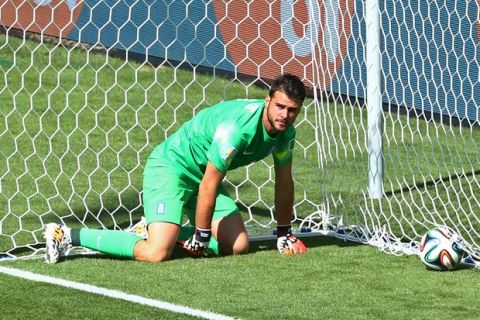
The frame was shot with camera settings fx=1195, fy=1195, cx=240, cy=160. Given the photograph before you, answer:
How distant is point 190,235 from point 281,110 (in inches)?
41.9

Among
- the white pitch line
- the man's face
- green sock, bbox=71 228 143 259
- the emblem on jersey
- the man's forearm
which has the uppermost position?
the man's face

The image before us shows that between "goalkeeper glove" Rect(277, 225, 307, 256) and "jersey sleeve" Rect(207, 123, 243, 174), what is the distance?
0.68m

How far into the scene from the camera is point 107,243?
6613 millimetres

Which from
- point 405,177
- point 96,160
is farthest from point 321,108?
point 96,160

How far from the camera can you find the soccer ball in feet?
21.1

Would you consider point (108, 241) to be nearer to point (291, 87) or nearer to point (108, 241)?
point (108, 241)

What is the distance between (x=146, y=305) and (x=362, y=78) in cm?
397

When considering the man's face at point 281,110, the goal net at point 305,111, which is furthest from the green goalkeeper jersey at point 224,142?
the goal net at point 305,111

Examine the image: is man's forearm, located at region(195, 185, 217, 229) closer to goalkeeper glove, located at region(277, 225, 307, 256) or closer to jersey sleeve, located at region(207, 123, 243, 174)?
jersey sleeve, located at region(207, 123, 243, 174)

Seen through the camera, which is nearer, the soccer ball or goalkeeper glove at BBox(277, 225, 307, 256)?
the soccer ball

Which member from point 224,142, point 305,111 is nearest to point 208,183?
point 224,142

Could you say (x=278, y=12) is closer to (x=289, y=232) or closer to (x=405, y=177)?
(x=405, y=177)

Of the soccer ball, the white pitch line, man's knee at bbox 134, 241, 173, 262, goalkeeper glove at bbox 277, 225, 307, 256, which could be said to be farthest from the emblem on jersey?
the white pitch line

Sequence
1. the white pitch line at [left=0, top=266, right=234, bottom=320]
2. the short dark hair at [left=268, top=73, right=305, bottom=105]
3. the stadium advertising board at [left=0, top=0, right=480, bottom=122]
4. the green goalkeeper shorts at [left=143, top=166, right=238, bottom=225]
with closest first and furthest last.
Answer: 1. the white pitch line at [left=0, top=266, right=234, bottom=320]
2. the short dark hair at [left=268, top=73, right=305, bottom=105]
3. the green goalkeeper shorts at [left=143, top=166, right=238, bottom=225]
4. the stadium advertising board at [left=0, top=0, right=480, bottom=122]
